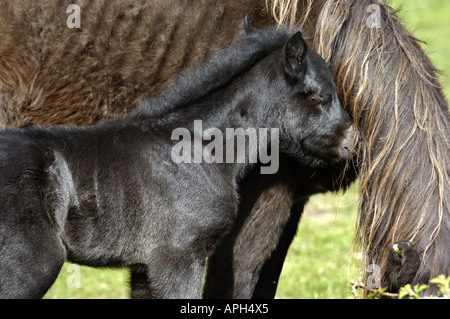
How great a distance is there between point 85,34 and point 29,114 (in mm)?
569

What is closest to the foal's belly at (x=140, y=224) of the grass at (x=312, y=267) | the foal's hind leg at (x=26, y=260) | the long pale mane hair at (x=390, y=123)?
the foal's hind leg at (x=26, y=260)

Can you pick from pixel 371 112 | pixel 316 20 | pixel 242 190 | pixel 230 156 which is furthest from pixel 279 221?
pixel 316 20

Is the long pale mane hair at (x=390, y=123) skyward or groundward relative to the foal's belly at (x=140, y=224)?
skyward

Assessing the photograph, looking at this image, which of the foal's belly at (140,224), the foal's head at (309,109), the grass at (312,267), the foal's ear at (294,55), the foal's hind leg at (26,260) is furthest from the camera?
the grass at (312,267)

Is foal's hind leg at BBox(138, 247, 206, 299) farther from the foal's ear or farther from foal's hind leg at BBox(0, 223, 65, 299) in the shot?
the foal's ear

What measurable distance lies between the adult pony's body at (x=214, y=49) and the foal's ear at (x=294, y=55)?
0.30m

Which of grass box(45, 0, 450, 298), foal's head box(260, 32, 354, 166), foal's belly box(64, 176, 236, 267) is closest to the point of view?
foal's belly box(64, 176, 236, 267)

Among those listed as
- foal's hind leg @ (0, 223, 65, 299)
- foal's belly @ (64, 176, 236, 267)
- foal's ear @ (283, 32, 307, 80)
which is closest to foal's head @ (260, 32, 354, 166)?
foal's ear @ (283, 32, 307, 80)

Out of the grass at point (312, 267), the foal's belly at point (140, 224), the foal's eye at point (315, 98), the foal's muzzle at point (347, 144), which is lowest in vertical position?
the grass at point (312, 267)

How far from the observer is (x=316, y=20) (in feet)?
13.0

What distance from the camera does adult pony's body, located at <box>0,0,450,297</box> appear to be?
147 inches

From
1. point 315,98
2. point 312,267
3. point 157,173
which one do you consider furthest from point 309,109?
point 312,267

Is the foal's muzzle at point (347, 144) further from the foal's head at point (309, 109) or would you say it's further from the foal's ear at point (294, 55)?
the foal's ear at point (294, 55)

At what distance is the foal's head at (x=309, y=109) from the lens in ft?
12.0
